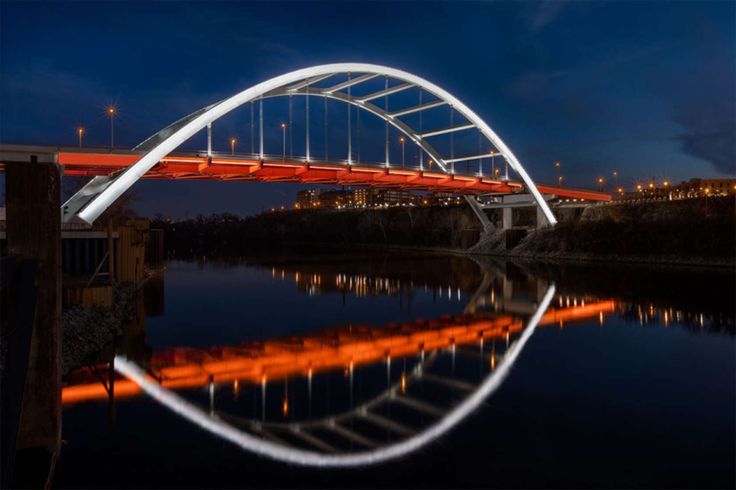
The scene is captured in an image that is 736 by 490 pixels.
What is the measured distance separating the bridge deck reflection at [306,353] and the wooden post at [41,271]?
10.8 ft

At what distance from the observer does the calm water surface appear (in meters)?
6.04

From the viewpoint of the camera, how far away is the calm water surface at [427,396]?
19.8ft

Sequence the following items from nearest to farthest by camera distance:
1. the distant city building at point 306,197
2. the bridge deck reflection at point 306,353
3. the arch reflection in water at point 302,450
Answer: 1. the arch reflection in water at point 302,450
2. the bridge deck reflection at point 306,353
3. the distant city building at point 306,197

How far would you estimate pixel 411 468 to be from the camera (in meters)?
6.07

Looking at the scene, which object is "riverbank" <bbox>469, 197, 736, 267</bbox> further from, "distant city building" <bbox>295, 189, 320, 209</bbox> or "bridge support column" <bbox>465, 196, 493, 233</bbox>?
"distant city building" <bbox>295, 189, 320, 209</bbox>

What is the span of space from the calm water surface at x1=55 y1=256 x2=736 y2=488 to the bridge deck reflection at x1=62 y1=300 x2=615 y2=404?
63mm

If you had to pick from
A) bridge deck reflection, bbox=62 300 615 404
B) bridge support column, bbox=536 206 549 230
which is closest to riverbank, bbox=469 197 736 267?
bridge support column, bbox=536 206 549 230

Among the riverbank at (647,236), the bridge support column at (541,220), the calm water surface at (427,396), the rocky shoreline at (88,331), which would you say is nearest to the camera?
the calm water surface at (427,396)

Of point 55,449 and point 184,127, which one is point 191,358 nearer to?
point 55,449

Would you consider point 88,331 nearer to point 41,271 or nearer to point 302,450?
point 302,450

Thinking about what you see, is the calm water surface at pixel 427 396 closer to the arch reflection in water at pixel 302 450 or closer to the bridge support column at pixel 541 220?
the arch reflection in water at pixel 302 450

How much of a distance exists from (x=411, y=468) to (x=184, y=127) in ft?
66.9

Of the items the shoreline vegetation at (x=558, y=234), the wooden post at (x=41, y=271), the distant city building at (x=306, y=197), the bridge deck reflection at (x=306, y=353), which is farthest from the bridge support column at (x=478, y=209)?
the distant city building at (x=306, y=197)

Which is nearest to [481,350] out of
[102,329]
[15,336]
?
[102,329]
